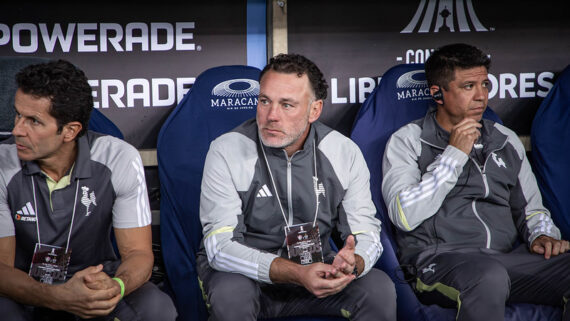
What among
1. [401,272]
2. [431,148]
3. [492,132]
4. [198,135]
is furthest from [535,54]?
[198,135]

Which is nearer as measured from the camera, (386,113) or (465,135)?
(465,135)

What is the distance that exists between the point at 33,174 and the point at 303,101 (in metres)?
0.86

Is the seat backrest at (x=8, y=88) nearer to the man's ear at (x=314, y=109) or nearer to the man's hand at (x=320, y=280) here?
the man's ear at (x=314, y=109)

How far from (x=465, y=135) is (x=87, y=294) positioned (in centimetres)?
140

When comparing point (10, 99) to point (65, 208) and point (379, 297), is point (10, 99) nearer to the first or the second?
point (65, 208)

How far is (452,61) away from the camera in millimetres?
2383

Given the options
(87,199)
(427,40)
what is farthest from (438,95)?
(87,199)

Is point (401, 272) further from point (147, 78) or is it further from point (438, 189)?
point (147, 78)

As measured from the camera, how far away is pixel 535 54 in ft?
9.59

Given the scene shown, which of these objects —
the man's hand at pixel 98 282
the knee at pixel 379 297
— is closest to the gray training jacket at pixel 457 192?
the knee at pixel 379 297

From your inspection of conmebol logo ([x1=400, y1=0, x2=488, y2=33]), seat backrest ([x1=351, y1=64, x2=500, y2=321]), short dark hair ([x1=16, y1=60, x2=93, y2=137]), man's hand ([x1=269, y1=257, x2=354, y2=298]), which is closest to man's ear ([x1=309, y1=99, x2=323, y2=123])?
seat backrest ([x1=351, y1=64, x2=500, y2=321])

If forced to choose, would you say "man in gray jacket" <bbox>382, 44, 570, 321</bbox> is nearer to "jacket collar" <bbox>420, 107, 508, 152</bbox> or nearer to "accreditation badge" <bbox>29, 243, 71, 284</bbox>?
"jacket collar" <bbox>420, 107, 508, 152</bbox>

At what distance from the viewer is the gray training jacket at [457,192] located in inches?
85.0

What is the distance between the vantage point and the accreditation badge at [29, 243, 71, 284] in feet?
5.80
